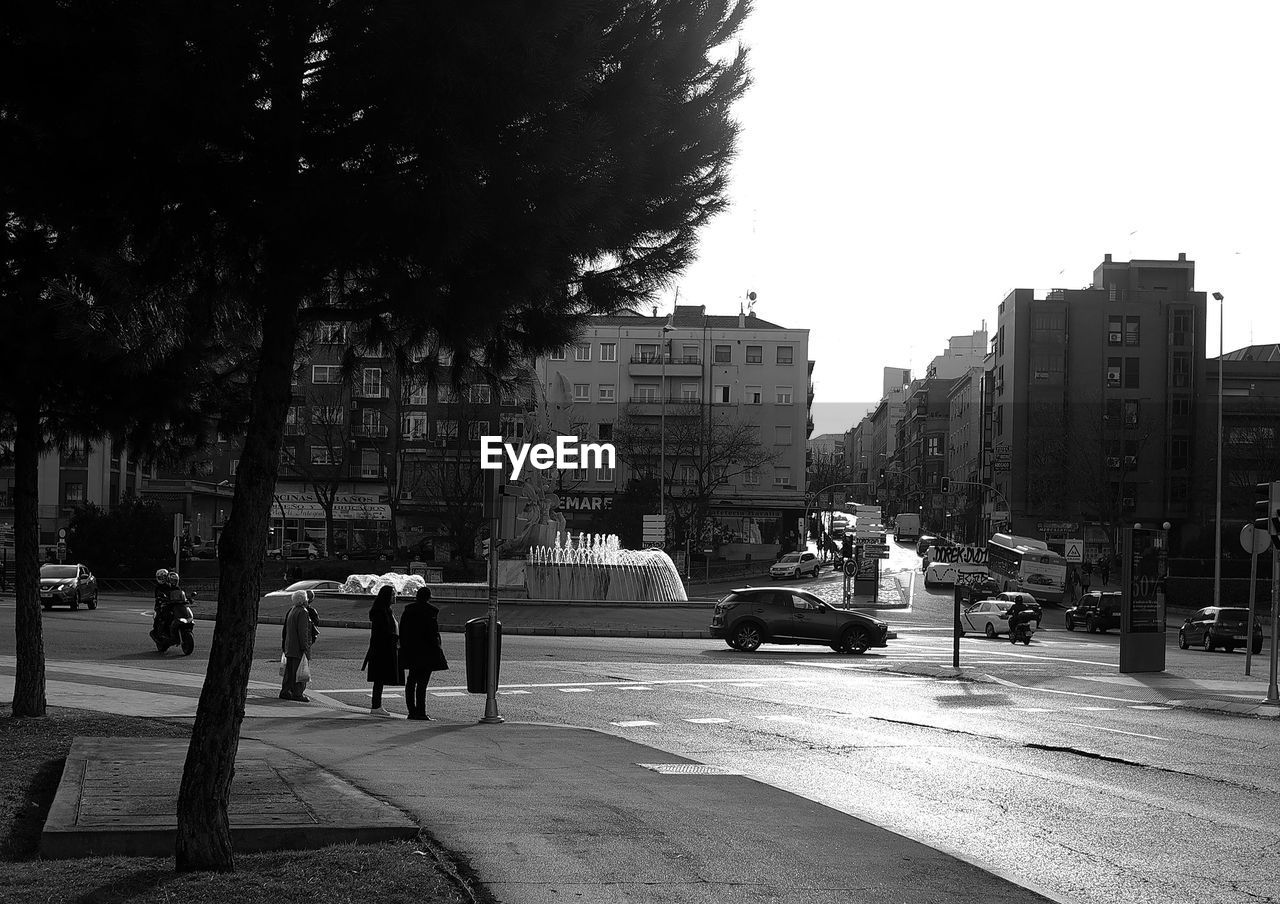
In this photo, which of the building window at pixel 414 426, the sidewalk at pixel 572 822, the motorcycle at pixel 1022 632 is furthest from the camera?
the building window at pixel 414 426

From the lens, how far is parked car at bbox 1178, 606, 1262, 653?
39156mm

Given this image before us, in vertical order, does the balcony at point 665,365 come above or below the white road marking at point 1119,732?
above

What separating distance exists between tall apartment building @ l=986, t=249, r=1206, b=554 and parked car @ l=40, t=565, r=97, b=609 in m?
58.0

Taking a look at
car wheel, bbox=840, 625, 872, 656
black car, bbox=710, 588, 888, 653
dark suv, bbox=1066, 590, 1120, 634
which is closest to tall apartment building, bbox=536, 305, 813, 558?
dark suv, bbox=1066, 590, 1120, 634

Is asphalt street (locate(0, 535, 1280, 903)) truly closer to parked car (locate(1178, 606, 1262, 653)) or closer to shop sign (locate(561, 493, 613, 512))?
parked car (locate(1178, 606, 1262, 653))

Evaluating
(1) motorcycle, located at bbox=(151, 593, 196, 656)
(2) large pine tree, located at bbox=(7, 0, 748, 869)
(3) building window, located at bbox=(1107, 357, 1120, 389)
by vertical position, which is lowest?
(1) motorcycle, located at bbox=(151, 593, 196, 656)

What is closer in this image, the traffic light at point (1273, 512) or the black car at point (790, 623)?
the traffic light at point (1273, 512)

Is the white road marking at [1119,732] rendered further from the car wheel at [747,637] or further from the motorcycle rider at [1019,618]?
the motorcycle rider at [1019,618]

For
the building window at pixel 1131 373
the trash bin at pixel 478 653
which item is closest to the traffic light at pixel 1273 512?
the trash bin at pixel 478 653

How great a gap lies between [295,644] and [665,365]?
84.9 m

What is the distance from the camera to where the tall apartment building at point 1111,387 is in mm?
87625

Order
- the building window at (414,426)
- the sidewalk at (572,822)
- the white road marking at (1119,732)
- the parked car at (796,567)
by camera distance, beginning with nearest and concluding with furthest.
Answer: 1. the sidewalk at (572,822)
2. the white road marking at (1119,732)
3. the parked car at (796,567)
4. the building window at (414,426)

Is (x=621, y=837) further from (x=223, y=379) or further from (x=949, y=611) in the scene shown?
(x=949, y=611)

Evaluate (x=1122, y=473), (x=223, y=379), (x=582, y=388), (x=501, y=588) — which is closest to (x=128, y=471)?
(x=582, y=388)
